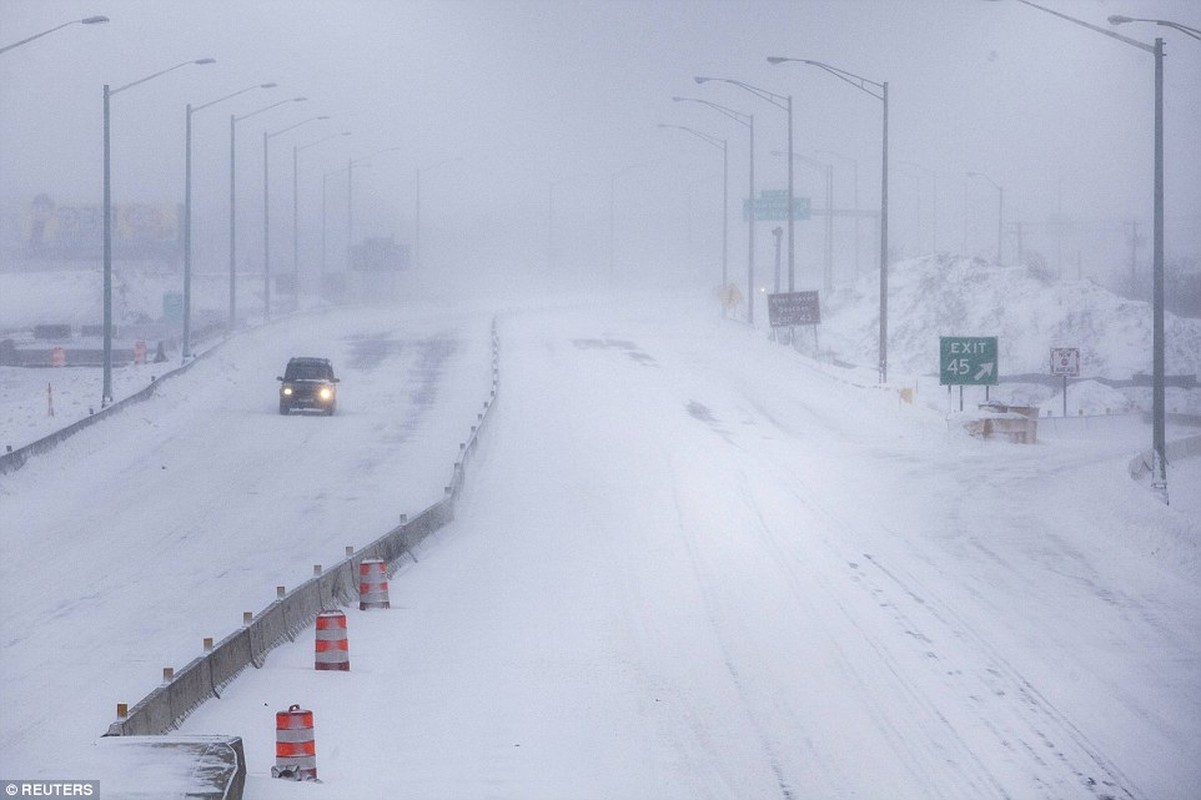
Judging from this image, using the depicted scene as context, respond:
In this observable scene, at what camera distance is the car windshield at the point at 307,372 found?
4834 cm

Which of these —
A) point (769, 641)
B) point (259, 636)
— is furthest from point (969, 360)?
point (259, 636)

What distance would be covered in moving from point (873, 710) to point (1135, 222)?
121 m

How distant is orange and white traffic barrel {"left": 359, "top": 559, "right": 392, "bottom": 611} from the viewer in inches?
845

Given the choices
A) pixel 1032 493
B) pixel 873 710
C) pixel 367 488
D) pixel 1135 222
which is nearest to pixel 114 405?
pixel 367 488

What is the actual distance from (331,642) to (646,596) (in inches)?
238

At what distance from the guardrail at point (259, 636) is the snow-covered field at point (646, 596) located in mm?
277

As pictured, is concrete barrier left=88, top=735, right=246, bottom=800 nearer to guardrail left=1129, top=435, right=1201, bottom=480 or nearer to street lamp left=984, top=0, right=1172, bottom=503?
street lamp left=984, top=0, right=1172, bottom=503

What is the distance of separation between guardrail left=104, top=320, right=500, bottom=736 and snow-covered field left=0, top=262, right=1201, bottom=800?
0.28m

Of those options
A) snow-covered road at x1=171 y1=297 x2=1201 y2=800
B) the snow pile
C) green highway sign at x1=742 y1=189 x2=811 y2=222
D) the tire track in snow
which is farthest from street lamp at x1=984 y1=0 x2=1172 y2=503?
green highway sign at x1=742 y1=189 x2=811 y2=222

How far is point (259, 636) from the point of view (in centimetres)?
1758

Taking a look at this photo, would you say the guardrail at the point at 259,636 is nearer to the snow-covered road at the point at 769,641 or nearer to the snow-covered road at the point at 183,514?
the snow-covered road at the point at 769,641

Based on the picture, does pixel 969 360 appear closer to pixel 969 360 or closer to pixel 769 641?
pixel 969 360

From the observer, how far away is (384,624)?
20.4m

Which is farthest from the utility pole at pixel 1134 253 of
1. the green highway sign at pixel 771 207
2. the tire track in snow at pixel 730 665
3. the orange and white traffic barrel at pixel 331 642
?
the orange and white traffic barrel at pixel 331 642
